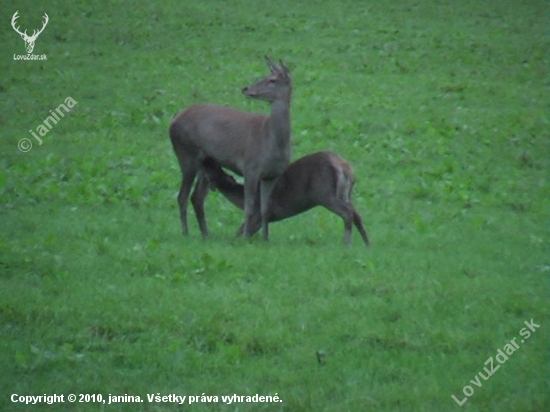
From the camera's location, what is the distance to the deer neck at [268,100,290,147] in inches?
479

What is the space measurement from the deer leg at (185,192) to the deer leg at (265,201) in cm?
81

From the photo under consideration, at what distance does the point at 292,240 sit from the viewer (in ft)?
39.5

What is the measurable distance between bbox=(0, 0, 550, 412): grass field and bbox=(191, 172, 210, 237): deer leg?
0.34m

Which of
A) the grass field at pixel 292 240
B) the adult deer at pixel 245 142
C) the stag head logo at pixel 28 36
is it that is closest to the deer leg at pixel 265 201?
the adult deer at pixel 245 142

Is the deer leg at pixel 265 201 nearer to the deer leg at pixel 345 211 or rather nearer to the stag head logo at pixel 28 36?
the deer leg at pixel 345 211

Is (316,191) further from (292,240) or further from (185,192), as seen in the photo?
(185,192)

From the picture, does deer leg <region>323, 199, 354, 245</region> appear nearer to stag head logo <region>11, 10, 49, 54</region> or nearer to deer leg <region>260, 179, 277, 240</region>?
deer leg <region>260, 179, 277, 240</region>

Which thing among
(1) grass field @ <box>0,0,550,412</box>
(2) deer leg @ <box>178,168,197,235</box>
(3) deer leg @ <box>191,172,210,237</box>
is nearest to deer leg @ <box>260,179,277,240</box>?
(1) grass field @ <box>0,0,550,412</box>

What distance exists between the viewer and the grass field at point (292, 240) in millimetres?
7875

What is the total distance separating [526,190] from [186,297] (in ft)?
21.7

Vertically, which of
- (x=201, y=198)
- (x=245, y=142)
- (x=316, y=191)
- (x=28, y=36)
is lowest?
(x=28, y=36)

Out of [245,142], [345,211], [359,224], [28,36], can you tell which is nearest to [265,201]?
[245,142]

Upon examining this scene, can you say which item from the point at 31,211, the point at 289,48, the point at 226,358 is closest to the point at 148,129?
the point at 31,211

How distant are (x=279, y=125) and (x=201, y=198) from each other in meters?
1.21
